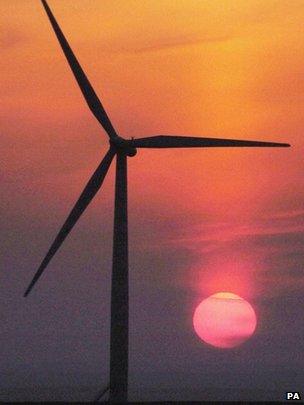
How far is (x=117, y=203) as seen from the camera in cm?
4928

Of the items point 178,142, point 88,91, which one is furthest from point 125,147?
point 88,91

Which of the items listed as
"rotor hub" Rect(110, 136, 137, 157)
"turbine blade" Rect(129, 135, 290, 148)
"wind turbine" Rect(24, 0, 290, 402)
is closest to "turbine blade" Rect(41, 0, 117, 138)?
"wind turbine" Rect(24, 0, 290, 402)

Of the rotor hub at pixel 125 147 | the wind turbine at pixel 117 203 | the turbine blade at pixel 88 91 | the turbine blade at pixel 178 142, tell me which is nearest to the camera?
the wind turbine at pixel 117 203

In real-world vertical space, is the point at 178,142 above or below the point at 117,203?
above

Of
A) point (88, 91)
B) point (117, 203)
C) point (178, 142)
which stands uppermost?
point (88, 91)

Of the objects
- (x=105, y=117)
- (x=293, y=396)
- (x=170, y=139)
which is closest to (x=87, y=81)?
(x=105, y=117)

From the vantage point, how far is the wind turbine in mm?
48125

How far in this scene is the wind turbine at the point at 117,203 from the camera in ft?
158

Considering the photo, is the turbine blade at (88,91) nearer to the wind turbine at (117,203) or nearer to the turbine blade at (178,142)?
the wind turbine at (117,203)

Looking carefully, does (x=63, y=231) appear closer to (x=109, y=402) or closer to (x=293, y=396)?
(x=109, y=402)

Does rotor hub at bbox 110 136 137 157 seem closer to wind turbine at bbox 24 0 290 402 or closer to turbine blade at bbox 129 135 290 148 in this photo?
wind turbine at bbox 24 0 290 402

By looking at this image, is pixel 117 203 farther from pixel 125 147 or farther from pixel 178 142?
pixel 178 142

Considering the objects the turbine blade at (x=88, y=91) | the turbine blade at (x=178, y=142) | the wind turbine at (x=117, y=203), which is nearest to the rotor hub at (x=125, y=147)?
the wind turbine at (x=117, y=203)

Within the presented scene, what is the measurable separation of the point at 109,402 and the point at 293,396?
43.6 feet
